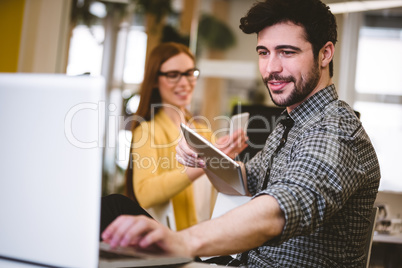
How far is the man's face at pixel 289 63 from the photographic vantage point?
1.33 m

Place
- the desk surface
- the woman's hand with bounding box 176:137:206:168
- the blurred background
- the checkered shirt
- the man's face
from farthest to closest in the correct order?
the blurred background, the desk surface, the woman's hand with bounding box 176:137:206:168, the man's face, the checkered shirt

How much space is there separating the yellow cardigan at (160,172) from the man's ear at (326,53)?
973 millimetres

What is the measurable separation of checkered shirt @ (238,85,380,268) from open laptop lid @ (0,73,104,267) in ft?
1.25

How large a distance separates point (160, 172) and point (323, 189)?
150 cm

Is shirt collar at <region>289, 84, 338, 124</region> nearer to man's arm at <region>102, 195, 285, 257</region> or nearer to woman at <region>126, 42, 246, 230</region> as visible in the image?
man's arm at <region>102, 195, 285, 257</region>

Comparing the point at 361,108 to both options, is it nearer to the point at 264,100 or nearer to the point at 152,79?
the point at 264,100

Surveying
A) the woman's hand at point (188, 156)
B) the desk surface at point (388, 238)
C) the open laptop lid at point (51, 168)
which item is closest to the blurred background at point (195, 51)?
the desk surface at point (388, 238)

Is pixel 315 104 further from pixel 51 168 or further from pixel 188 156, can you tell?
pixel 51 168

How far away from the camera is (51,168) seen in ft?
2.46

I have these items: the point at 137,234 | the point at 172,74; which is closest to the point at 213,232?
the point at 137,234

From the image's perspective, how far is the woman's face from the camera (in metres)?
2.57

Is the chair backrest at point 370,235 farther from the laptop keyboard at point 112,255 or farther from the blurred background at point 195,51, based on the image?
the blurred background at point 195,51

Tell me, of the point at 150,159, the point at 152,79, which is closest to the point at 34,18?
the point at 152,79

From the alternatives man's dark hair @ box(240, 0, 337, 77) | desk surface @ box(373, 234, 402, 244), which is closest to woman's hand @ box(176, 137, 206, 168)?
man's dark hair @ box(240, 0, 337, 77)
